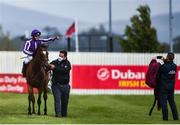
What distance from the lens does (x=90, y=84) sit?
38.4m

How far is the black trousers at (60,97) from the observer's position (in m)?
21.8

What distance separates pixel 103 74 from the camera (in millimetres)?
38688

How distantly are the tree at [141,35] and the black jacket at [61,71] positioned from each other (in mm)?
30924

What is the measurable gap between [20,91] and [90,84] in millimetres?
3843

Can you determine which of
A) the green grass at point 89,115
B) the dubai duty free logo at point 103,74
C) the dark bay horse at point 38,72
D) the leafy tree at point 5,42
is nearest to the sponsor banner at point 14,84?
the green grass at point 89,115

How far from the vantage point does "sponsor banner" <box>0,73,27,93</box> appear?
37844 mm

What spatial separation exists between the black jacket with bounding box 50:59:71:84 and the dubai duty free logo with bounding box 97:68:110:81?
16.6 meters

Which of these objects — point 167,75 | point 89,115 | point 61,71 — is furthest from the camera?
point 89,115

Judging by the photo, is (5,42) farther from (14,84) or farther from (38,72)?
(38,72)

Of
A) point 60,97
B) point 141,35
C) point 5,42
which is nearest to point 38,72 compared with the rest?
point 60,97

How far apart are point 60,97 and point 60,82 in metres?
0.48

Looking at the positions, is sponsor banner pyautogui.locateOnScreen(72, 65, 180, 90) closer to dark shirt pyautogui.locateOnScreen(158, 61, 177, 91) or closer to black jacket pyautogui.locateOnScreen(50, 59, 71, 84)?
black jacket pyautogui.locateOnScreen(50, 59, 71, 84)

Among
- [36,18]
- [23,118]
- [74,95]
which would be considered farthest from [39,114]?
[36,18]

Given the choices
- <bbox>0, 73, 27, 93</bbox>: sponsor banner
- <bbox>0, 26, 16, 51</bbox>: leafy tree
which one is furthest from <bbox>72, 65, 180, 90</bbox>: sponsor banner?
<bbox>0, 26, 16, 51</bbox>: leafy tree
